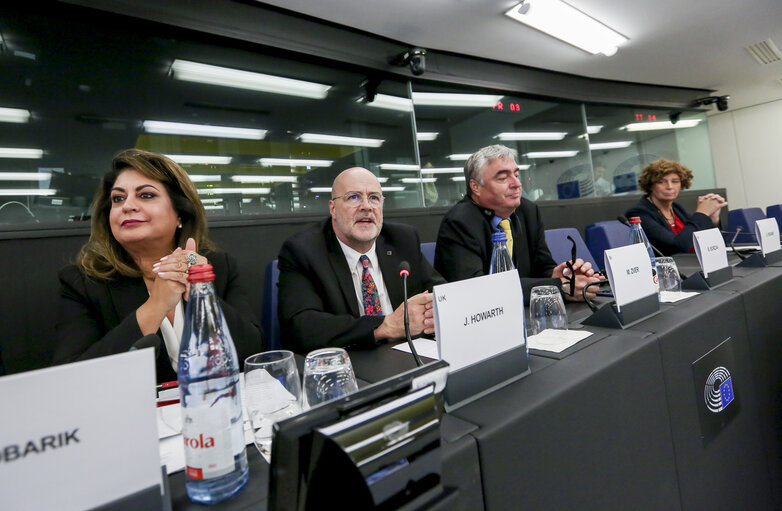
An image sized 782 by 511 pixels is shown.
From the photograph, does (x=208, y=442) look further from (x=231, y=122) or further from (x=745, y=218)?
(x=745, y=218)

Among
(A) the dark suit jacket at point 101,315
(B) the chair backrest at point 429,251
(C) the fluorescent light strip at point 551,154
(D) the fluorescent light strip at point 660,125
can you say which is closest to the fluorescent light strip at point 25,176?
(A) the dark suit jacket at point 101,315

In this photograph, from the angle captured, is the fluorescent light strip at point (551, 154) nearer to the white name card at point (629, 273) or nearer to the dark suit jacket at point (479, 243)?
the dark suit jacket at point (479, 243)

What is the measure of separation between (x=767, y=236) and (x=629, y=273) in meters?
1.11

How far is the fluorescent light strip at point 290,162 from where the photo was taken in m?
2.65

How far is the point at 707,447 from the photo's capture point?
2.70 ft

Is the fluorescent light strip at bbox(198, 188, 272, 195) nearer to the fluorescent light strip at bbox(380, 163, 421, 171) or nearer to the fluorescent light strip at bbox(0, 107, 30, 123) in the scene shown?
the fluorescent light strip at bbox(0, 107, 30, 123)

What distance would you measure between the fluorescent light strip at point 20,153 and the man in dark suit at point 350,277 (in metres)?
1.52

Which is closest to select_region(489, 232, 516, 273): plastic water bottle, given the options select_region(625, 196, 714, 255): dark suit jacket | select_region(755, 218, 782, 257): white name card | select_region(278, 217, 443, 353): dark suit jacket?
select_region(278, 217, 443, 353): dark suit jacket

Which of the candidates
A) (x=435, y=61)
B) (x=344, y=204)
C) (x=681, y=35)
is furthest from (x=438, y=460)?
(x=681, y=35)

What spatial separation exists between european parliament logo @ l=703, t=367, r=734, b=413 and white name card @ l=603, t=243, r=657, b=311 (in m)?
0.23

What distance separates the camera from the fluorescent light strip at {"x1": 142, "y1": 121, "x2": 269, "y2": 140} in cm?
226

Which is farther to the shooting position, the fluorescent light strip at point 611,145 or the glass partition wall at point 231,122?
the fluorescent light strip at point 611,145

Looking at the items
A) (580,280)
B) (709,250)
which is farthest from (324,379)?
(709,250)

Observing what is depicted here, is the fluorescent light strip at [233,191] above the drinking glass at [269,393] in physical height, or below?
above
